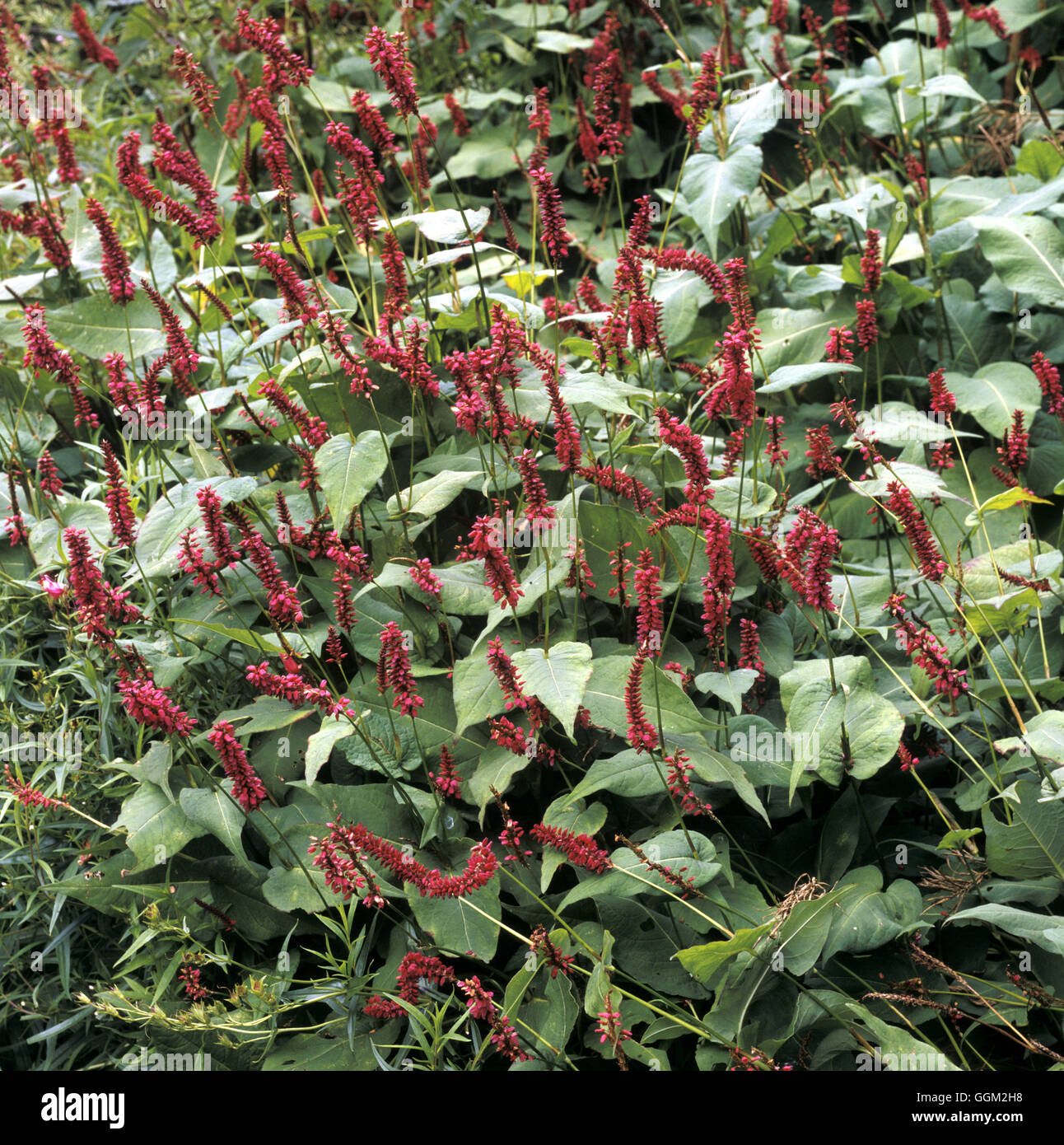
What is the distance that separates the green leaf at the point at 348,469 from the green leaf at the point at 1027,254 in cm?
224

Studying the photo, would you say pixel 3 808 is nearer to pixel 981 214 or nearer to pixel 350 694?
pixel 350 694

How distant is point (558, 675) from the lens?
2100 mm

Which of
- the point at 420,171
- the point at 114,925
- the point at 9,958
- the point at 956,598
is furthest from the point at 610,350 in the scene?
the point at 9,958

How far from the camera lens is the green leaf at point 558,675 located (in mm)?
1974

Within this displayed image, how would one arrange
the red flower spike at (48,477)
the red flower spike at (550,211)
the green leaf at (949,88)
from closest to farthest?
the red flower spike at (550,211) < the red flower spike at (48,477) < the green leaf at (949,88)

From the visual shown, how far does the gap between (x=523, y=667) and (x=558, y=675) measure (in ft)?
0.36

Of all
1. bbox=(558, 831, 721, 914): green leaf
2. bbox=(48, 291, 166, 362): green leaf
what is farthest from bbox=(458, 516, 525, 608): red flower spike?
bbox=(48, 291, 166, 362): green leaf

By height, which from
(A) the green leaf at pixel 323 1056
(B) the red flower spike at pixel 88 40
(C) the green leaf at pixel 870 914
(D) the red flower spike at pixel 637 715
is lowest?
(A) the green leaf at pixel 323 1056

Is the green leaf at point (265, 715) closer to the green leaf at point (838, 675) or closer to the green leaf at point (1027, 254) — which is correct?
the green leaf at point (838, 675)

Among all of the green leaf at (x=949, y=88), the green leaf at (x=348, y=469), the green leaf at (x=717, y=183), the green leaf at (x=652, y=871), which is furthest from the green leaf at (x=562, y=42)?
the green leaf at (x=652, y=871)

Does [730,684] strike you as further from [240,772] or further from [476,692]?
[240,772]

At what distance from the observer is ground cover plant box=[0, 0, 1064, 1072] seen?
2.14 meters
